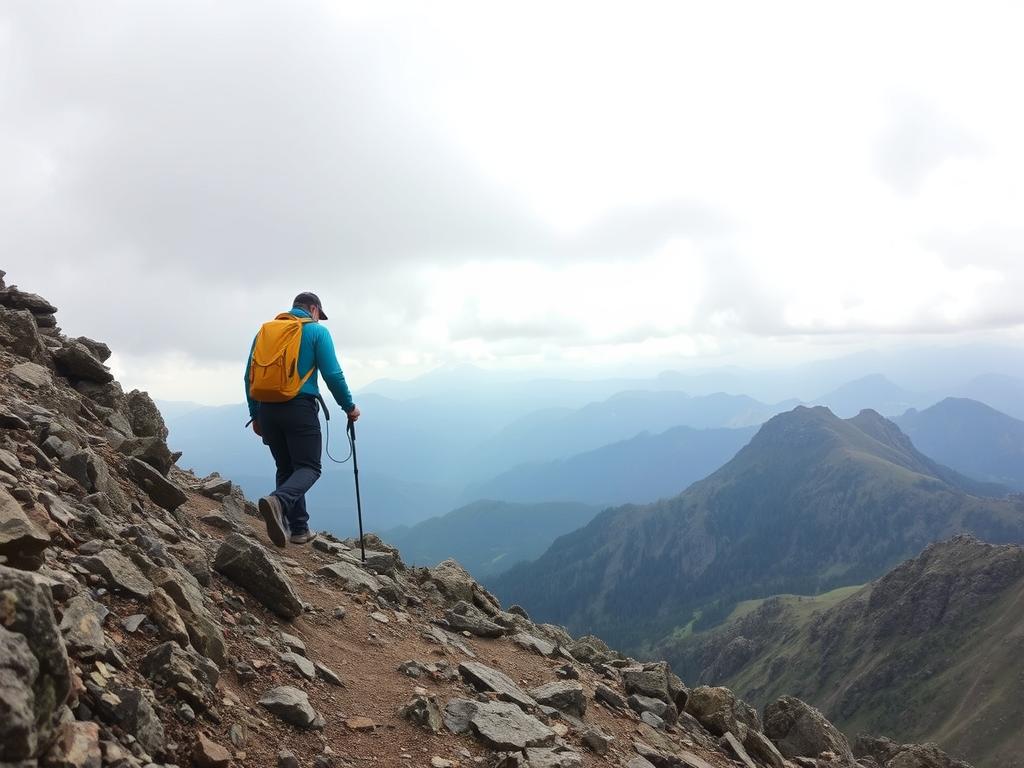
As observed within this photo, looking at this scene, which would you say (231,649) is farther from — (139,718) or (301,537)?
(301,537)

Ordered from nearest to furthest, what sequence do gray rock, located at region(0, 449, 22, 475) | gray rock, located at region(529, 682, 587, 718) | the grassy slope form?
gray rock, located at region(0, 449, 22, 475) < gray rock, located at region(529, 682, 587, 718) < the grassy slope

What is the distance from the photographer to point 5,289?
17641 millimetres

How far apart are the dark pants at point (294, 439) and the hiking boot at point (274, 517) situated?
0.18 meters

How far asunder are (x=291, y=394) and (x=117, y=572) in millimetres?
5256

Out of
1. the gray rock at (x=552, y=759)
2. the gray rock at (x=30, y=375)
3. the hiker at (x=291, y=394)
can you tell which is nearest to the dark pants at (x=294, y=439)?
the hiker at (x=291, y=394)

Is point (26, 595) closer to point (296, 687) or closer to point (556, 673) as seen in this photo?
point (296, 687)

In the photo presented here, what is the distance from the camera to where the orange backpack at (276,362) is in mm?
12078

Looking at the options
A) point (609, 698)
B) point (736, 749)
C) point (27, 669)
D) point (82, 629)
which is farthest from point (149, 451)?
point (736, 749)

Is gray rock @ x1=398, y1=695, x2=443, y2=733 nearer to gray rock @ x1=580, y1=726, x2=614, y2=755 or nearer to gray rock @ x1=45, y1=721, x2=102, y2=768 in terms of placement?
gray rock @ x1=580, y1=726, x2=614, y2=755

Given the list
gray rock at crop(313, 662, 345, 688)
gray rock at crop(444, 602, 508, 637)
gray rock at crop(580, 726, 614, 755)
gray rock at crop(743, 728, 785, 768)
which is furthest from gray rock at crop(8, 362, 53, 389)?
gray rock at crop(743, 728, 785, 768)

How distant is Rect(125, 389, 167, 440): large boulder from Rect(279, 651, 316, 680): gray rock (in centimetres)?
1003

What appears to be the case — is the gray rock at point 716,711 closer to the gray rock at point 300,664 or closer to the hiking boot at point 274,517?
the gray rock at point 300,664

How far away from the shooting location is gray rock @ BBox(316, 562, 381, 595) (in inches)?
527

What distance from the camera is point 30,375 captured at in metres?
13.0
